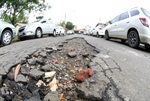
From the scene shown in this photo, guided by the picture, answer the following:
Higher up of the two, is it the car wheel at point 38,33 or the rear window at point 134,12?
the rear window at point 134,12

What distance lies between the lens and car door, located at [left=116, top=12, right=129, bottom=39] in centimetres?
816

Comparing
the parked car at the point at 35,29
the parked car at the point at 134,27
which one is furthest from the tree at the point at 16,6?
the parked car at the point at 134,27

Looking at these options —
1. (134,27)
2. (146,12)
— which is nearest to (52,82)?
(134,27)

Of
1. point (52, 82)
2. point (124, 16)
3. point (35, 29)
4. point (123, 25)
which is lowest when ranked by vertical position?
point (52, 82)

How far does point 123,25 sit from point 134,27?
107 centimetres

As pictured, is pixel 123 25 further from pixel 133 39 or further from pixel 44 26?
pixel 44 26

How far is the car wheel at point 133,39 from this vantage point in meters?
7.23

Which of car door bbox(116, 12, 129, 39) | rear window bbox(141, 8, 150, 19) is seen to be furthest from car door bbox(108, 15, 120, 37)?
rear window bbox(141, 8, 150, 19)

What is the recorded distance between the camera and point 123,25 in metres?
8.37

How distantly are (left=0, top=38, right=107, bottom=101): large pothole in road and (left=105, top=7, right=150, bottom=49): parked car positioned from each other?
3488 millimetres

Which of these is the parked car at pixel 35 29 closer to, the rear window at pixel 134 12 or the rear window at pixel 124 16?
the rear window at pixel 124 16

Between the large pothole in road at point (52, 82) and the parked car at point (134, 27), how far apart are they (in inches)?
137

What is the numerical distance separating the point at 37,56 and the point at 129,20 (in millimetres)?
5074

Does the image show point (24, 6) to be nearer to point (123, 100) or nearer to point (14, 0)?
point (14, 0)
